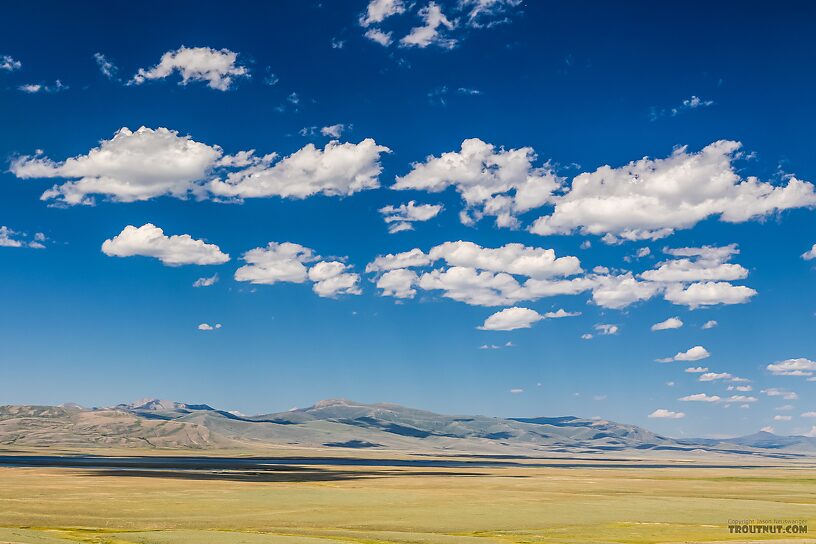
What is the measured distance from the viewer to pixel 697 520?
88375mm

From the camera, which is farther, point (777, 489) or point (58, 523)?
point (777, 489)

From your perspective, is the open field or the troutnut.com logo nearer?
the open field

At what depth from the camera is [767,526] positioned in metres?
82.2

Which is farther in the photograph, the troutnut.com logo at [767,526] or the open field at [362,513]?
the troutnut.com logo at [767,526]

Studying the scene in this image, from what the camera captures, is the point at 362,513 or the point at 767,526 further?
the point at 362,513

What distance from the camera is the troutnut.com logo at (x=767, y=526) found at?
7688 centimetres

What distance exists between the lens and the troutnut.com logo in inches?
3027

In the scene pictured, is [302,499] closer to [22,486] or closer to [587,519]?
[587,519]

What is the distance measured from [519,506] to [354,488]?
39901mm

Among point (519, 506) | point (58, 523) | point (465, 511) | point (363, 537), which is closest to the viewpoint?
point (363, 537)

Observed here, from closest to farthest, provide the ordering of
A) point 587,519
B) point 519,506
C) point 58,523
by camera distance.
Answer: point 58,523, point 587,519, point 519,506

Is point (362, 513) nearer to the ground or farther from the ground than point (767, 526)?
nearer to the ground

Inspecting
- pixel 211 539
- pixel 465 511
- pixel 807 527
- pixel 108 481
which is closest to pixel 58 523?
pixel 211 539

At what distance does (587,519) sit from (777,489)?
81326 mm
